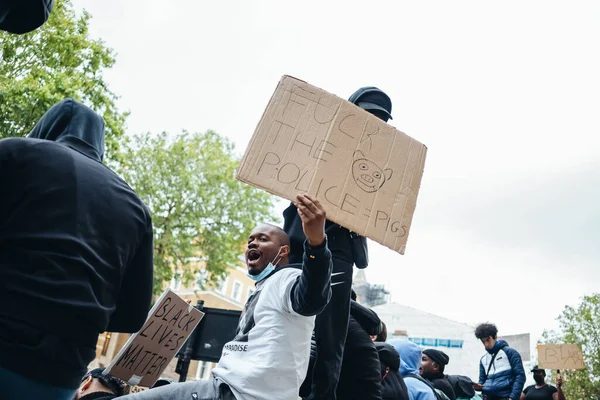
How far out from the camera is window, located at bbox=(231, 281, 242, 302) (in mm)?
41656

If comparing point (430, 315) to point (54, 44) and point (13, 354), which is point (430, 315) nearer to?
point (54, 44)

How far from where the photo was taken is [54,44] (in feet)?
49.9

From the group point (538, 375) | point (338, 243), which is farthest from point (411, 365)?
point (538, 375)

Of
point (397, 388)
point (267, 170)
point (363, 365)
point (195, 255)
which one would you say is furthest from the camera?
point (195, 255)

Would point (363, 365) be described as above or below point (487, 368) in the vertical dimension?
below

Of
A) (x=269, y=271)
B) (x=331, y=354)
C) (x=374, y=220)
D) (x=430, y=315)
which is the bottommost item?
(x=331, y=354)

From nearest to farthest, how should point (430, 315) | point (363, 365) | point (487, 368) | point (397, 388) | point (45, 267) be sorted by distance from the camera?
point (45, 267)
point (363, 365)
point (397, 388)
point (487, 368)
point (430, 315)

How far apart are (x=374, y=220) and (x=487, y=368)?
5.38m

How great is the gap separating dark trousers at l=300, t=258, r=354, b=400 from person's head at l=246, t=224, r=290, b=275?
0.35m

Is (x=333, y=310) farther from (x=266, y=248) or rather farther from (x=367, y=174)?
(x=367, y=174)

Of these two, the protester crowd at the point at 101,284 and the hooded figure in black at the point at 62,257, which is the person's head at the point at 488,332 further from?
the hooded figure in black at the point at 62,257

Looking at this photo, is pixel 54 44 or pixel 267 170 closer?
pixel 267 170

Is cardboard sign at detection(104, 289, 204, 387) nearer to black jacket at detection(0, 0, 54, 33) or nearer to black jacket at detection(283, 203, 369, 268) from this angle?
black jacket at detection(283, 203, 369, 268)

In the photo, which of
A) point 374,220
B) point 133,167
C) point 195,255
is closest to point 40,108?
point 133,167
